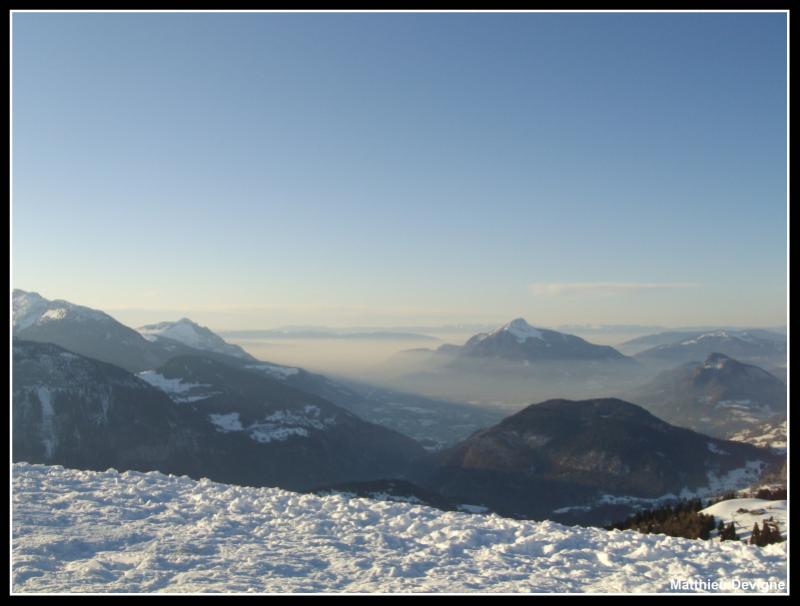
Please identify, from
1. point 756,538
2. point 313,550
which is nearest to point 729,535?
point 756,538

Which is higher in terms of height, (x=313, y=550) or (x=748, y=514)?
(x=313, y=550)

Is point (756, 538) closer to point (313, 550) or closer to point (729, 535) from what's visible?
point (729, 535)

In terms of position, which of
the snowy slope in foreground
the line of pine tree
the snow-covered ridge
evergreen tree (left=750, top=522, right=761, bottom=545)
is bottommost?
the snow-covered ridge

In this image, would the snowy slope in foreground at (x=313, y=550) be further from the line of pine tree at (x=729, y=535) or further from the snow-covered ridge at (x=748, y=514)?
the snow-covered ridge at (x=748, y=514)

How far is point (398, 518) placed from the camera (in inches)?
1102

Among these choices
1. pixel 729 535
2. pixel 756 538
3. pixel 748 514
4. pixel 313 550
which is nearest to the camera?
pixel 313 550

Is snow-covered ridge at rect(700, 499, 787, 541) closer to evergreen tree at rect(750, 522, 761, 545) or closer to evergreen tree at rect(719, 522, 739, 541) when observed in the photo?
evergreen tree at rect(719, 522, 739, 541)

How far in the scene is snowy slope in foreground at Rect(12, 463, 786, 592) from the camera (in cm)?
1988

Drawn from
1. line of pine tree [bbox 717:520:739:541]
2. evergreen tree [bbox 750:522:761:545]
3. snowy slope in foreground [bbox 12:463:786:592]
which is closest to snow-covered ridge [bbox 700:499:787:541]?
line of pine tree [bbox 717:520:739:541]

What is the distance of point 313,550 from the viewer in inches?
917

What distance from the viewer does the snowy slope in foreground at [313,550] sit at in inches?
782

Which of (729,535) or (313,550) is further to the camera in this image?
(729,535)

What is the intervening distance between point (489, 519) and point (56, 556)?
61.9ft
